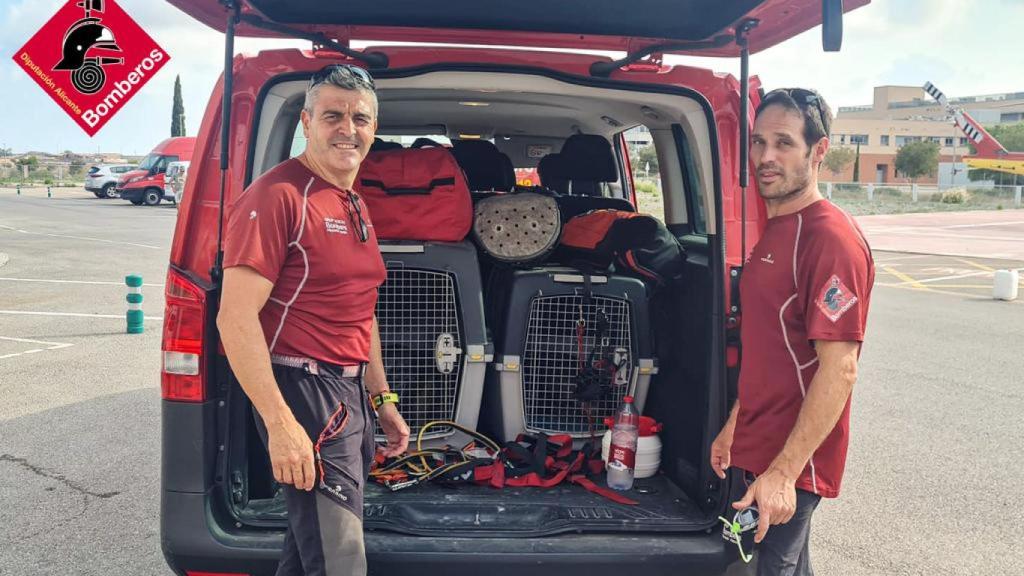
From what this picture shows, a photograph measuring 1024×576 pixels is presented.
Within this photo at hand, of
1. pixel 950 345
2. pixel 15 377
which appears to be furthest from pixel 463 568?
pixel 950 345

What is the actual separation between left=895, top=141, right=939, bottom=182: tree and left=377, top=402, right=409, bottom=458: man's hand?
7319cm

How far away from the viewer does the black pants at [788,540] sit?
236cm

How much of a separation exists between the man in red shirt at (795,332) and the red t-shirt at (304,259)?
1.13 m

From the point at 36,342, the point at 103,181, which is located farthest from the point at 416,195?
the point at 103,181

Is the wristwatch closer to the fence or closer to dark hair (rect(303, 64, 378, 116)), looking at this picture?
dark hair (rect(303, 64, 378, 116))

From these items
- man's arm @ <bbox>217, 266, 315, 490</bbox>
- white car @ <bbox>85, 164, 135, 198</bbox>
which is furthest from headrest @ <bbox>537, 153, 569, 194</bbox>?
white car @ <bbox>85, 164, 135, 198</bbox>

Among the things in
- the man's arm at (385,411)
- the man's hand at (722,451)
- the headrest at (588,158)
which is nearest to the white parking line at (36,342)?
the headrest at (588,158)

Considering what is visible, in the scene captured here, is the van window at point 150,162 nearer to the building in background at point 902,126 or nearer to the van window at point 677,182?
the van window at point 677,182

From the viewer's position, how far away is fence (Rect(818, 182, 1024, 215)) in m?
36.5

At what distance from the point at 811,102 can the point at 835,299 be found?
61 centimetres

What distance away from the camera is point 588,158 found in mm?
5160

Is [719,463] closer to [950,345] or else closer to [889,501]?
[889,501]

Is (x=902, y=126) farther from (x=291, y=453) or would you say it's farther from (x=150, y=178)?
(x=291, y=453)

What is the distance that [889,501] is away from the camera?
4586mm
